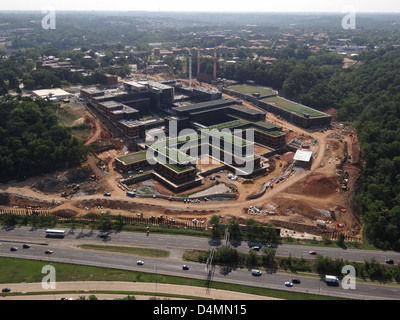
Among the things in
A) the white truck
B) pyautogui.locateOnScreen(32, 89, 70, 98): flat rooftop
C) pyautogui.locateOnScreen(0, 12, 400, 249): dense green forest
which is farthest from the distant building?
pyautogui.locateOnScreen(32, 89, 70, 98): flat rooftop

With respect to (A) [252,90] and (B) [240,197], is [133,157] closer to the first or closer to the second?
(B) [240,197]

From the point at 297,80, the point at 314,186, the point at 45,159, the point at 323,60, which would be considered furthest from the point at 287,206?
the point at 323,60

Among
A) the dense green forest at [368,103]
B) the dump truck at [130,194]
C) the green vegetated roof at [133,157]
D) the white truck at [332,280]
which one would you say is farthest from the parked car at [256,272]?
the green vegetated roof at [133,157]

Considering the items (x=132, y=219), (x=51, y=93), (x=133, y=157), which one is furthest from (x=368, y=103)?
(x=51, y=93)

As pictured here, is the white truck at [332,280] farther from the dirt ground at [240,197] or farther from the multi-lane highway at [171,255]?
the dirt ground at [240,197]

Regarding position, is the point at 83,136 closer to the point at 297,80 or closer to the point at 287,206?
the point at 287,206

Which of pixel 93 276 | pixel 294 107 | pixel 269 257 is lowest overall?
pixel 93 276
